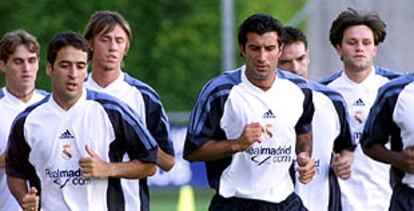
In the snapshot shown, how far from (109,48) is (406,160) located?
7.90 ft

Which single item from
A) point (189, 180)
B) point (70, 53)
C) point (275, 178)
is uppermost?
point (70, 53)

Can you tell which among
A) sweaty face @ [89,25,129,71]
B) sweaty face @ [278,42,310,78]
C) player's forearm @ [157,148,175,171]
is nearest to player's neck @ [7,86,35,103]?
sweaty face @ [89,25,129,71]

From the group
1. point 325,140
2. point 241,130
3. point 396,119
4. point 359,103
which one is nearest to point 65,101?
point 241,130

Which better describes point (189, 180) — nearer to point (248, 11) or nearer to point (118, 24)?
point (118, 24)

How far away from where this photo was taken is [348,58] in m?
12.9

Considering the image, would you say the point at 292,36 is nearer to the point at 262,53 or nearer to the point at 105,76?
the point at 105,76

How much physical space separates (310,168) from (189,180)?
14.5 meters

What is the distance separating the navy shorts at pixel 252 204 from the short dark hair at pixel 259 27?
1049 mm

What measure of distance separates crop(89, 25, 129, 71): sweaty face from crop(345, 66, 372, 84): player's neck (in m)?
2.18

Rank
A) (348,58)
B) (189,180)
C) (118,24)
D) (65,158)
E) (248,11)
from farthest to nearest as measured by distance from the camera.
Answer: (248,11) < (189,180) < (348,58) < (118,24) < (65,158)

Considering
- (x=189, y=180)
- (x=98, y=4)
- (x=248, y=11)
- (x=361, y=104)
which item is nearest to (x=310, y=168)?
(x=361, y=104)

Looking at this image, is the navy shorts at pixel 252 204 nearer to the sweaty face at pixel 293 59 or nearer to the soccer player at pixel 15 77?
the sweaty face at pixel 293 59

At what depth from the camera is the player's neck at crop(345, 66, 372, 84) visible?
13.1 m

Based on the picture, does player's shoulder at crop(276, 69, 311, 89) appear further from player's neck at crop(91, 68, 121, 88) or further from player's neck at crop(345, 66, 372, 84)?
player's neck at crop(345, 66, 372, 84)
